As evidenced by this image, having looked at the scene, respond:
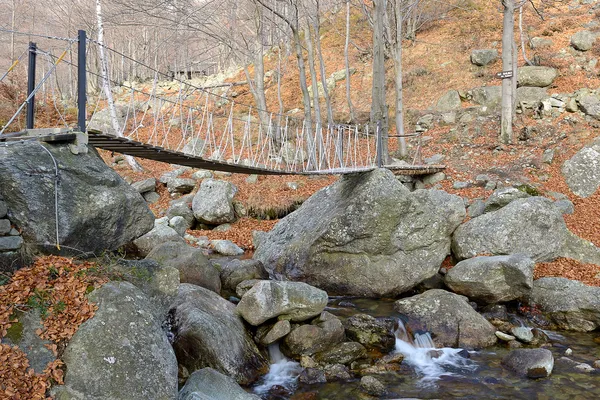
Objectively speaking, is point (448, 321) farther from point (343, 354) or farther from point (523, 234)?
point (523, 234)

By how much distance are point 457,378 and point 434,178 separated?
25.2 ft

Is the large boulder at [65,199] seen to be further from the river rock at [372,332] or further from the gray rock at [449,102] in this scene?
the gray rock at [449,102]

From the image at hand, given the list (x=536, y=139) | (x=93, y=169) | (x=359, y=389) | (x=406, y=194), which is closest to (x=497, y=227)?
(x=406, y=194)

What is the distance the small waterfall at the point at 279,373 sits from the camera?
4.97 metres

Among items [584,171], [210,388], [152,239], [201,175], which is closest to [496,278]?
[210,388]

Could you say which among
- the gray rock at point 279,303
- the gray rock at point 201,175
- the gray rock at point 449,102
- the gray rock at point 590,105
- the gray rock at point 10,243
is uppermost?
the gray rock at point 449,102

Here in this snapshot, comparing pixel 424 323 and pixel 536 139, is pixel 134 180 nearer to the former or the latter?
pixel 424 323

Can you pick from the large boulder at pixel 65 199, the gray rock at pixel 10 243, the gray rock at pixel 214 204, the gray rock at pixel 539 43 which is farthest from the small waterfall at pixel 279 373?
the gray rock at pixel 539 43

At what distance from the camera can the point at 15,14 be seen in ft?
92.1

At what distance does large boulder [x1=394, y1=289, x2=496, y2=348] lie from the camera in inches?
239

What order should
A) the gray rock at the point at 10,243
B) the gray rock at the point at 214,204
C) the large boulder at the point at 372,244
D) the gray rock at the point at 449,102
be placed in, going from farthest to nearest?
the gray rock at the point at 449,102 → the gray rock at the point at 214,204 → the large boulder at the point at 372,244 → the gray rock at the point at 10,243

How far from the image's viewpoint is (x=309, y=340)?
5547 millimetres

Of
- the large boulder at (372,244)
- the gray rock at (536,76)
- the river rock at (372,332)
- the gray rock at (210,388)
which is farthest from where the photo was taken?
the gray rock at (536,76)

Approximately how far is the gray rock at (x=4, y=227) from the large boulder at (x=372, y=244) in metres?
4.97
